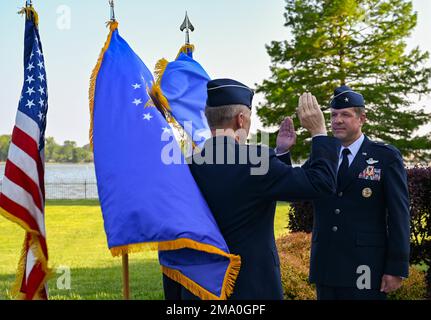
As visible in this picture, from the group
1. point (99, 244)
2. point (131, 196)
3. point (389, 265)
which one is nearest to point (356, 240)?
point (389, 265)

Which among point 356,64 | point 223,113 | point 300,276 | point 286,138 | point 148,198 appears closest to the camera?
point 223,113

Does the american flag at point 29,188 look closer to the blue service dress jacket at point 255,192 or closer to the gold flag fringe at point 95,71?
the gold flag fringe at point 95,71

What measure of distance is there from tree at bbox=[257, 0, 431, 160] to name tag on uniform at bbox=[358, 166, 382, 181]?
26.6 metres

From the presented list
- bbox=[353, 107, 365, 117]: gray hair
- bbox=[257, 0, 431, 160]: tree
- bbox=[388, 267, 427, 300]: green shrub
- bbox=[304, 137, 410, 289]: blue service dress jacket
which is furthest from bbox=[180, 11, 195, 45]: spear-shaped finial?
bbox=[257, 0, 431, 160]: tree

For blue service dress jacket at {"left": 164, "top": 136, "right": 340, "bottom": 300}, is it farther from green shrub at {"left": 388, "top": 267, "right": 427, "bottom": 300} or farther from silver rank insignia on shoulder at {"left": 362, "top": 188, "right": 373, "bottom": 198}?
green shrub at {"left": 388, "top": 267, "right": 427, "bottom": 300}

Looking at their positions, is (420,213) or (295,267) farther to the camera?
(420,213)

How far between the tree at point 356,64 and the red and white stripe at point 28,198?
2675cm

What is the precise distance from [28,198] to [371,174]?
230 cm

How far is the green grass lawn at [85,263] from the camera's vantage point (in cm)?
746

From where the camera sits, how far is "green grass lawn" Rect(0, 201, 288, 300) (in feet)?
→ 24.5

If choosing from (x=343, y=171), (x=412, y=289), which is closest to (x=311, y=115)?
(x=343, y=171)

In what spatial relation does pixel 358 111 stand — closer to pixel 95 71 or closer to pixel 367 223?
pixel 367 223

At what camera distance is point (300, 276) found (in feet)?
20.6
